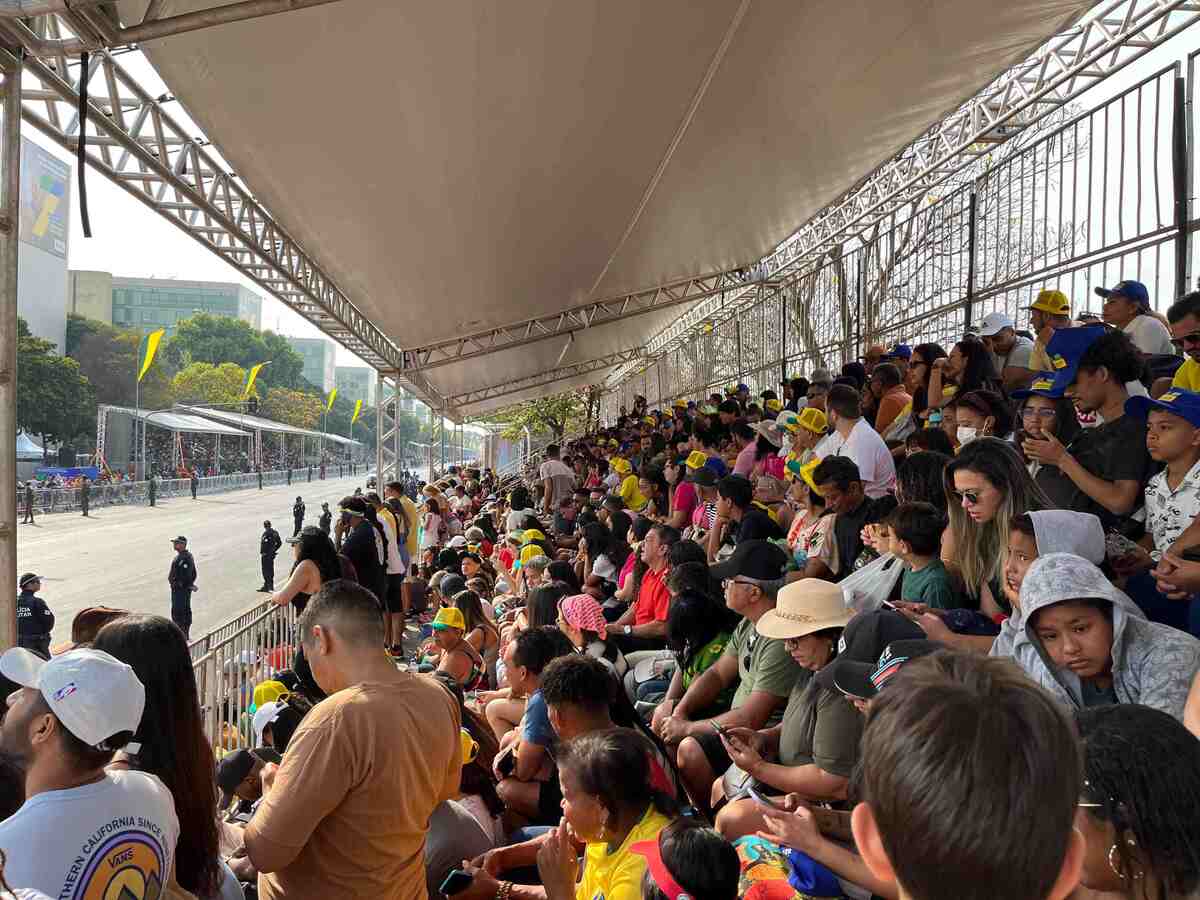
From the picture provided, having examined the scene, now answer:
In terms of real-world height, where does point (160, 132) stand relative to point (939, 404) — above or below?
above

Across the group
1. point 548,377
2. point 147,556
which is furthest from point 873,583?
point 548,377

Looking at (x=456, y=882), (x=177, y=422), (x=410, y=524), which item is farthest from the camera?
(x=177, y=422)

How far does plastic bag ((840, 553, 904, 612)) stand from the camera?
348 cm

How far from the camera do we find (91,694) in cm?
181

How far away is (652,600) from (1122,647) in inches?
144

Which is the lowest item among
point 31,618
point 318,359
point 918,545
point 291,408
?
point 31,618

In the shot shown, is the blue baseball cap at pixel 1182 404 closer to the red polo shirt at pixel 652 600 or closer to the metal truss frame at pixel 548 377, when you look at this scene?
the red polo shirt at pixel 652 600

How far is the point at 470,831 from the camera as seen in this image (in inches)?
125

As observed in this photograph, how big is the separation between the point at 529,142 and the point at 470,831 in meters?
5.04

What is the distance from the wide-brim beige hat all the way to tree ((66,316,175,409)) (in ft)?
184

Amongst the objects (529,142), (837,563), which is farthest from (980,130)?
(837,563)

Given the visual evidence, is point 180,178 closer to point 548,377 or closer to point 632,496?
point 632,496

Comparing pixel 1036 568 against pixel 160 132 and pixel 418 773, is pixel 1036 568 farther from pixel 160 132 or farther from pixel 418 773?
pixel 160 132

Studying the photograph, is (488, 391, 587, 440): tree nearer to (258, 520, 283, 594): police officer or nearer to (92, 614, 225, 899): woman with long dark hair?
(258, 520, 283, 594): police officer
